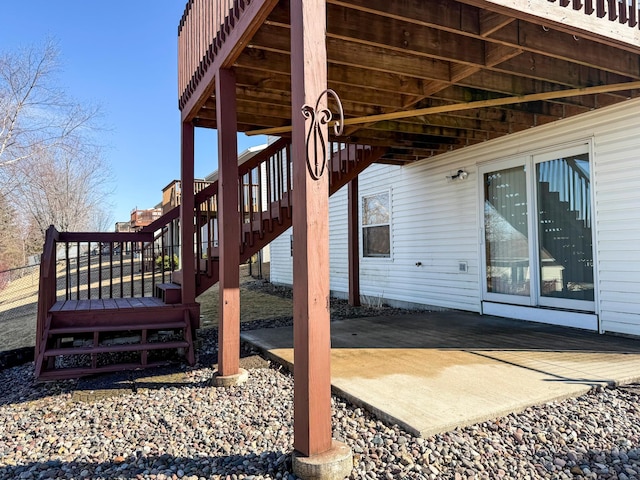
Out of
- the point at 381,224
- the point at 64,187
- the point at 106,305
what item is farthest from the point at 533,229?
the point at 64,187

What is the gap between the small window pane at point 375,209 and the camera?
27.0 feet

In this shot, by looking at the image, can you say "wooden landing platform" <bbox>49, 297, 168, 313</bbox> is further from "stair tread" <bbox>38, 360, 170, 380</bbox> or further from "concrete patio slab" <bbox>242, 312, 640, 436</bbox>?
"concrete patio slab" <bbox>242, 312, 640, 436</bbox>

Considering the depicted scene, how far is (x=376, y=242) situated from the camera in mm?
8484

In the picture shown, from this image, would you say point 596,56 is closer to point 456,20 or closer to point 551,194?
point 456,20

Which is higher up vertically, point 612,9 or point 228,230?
point 612,9

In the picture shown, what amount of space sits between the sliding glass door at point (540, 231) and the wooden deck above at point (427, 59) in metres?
0.60

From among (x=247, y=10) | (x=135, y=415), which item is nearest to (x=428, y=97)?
(x=247, y=10)

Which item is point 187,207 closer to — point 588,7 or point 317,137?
point 317,137

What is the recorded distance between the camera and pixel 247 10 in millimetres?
3008

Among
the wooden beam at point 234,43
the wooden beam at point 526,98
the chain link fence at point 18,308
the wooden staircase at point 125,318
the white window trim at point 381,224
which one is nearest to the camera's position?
the wooden beam at point 234,43

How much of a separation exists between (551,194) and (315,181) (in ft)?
14.0

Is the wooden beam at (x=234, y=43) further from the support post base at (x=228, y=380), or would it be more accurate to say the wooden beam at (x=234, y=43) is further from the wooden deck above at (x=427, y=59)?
the support post base at (x=228, y=380)

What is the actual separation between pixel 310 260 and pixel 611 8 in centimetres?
317

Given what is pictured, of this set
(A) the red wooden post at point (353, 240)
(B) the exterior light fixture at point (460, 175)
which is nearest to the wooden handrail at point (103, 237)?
(A) the red wooden post at point (353, 240)
